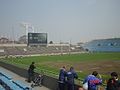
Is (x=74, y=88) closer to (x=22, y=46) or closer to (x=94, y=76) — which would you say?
(x=94, y=76)

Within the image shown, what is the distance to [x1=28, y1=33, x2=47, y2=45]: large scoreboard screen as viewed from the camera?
97312mm

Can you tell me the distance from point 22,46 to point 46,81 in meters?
108

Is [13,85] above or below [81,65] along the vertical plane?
above

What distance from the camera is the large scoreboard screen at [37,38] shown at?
97.3 meters

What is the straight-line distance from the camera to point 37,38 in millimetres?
98250

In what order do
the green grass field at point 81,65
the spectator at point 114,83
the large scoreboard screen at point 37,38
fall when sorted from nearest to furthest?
1. the spectator at point 114,83
2. the green grass field at point 81,65
3. the large scoreboard screen at point 37,38

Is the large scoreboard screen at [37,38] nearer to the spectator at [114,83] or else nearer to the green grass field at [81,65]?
the green grass field at [81,65]

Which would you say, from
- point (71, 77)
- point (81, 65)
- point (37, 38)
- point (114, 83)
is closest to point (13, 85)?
point (71, 77)

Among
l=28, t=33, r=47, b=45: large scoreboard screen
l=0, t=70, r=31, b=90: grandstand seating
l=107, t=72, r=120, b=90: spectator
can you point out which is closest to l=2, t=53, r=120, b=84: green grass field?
l=0, t=70, r=31, b=90: grandstand seating

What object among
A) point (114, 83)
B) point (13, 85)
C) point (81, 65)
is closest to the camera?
point (114, 83)

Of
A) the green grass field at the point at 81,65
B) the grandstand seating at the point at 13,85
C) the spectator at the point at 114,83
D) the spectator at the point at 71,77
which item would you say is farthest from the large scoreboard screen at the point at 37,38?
the spectator at the point at 114,83

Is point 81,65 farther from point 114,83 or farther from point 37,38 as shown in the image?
point 37,38

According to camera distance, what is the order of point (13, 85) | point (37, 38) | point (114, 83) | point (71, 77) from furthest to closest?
1. point (37, 38)
2. point (13, 85)
3. point (71, 77)
4. point (114, 83)

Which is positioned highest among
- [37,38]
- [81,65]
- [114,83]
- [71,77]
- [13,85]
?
[37,38]
